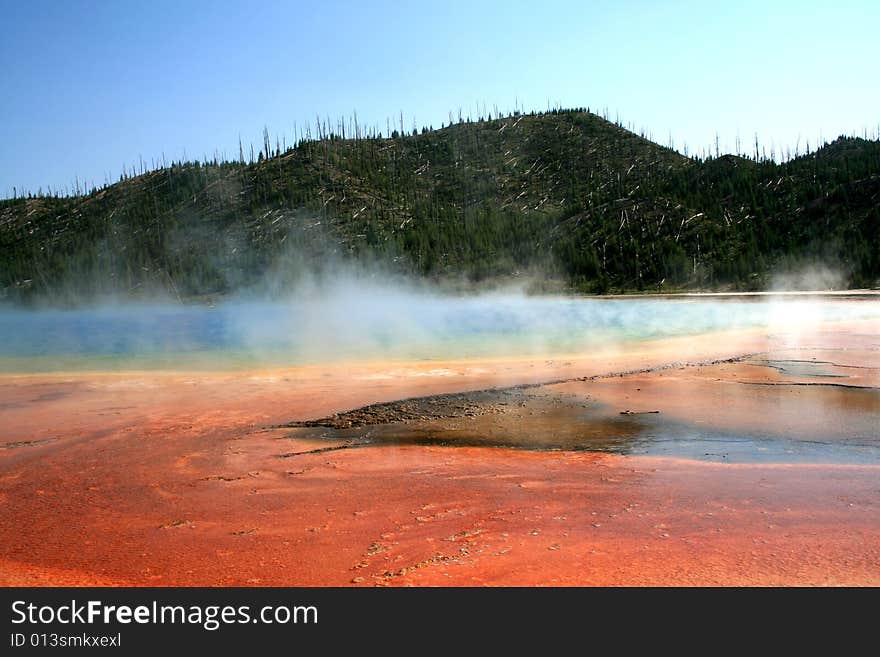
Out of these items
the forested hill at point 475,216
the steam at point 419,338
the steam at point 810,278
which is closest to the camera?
the steam at point 419,338

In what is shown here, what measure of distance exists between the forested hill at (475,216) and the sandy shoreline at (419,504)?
2054 inches

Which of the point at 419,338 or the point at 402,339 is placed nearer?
the point at 402,339

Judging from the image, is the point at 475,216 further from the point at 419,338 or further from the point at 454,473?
the point at 454,473

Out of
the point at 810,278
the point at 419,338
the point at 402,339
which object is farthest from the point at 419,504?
the point at 810,278

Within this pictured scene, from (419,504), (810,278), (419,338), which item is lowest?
(419,504)

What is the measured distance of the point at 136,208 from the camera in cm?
12025

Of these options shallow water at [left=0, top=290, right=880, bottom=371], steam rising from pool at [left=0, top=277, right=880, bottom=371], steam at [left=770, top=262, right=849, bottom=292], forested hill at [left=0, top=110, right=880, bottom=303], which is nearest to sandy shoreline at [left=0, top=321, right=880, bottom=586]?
steam rising from pool at [left=0, top=277, right=880, bottom=371]

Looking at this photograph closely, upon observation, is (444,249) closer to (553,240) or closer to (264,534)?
(553,240)

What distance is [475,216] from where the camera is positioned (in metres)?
96.8

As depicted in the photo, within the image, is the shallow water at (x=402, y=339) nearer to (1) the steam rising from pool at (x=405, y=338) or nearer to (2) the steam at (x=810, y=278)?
(1) the steam rising from pool at (x=405, y=338)

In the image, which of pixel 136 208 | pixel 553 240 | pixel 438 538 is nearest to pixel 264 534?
pixel 438 538

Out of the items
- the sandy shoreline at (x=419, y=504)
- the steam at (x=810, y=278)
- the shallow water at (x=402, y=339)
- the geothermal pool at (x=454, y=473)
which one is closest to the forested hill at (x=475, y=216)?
the steam at (x=810, y=278)

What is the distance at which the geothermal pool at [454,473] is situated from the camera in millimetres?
5398

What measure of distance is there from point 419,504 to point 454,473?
3.61 ft
